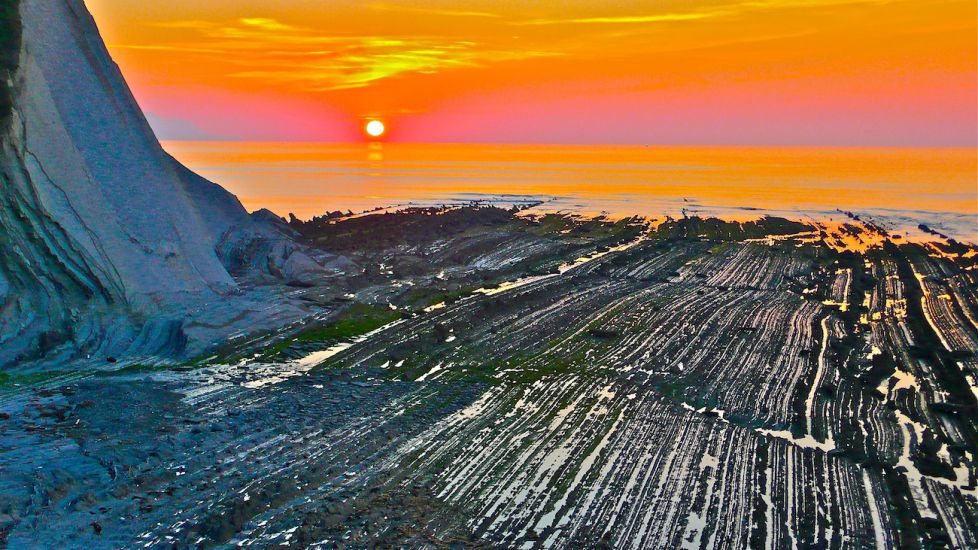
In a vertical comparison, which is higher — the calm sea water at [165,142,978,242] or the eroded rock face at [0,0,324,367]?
the eroded rock face at [0,0,324,367]

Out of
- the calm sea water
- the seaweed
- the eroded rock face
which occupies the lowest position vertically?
the calm sea water

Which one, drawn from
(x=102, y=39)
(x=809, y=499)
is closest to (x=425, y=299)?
(x=102, y=39)

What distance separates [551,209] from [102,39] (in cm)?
2754

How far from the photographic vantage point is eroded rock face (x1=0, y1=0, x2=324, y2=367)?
14.9m

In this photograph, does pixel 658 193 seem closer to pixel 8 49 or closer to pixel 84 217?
pixel 84 217

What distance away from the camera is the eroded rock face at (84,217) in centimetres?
1486

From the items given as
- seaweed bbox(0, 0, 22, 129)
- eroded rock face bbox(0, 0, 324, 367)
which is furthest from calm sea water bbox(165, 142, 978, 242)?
seaweed bbox(0, 0, 22, 129)

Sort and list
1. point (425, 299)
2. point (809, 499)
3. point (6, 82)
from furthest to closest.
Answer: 1. point (425, 299)
2. point (6, 82)
3. point (809, 499)

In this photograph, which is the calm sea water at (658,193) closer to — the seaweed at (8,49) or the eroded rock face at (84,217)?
the eroded rock face at (84,217)

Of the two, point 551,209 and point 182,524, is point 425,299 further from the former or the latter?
point 551,209

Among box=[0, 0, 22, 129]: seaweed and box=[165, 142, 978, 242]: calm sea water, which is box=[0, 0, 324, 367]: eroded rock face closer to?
box=[0, 0, 22, 129]: seaweed

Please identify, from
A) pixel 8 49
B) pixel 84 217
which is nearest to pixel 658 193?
pixel 84 217

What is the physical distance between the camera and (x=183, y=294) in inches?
666

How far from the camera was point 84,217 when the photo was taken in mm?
15844
